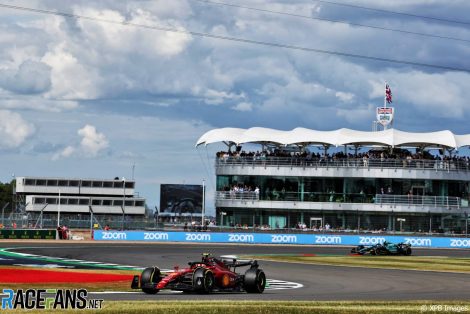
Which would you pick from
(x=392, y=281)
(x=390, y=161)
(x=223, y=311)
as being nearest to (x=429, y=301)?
(x=223, y=311)

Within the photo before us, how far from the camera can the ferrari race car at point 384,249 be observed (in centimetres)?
5747

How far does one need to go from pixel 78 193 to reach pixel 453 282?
11753 centimetres

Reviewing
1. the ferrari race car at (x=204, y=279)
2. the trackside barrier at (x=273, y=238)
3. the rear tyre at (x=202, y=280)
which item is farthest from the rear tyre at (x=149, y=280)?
the trackside barrier at (x=273, y=238)

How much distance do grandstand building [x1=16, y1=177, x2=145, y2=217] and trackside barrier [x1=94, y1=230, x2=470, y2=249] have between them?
61.9 m

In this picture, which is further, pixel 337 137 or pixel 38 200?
pixel 38 200

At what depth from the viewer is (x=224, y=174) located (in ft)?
304

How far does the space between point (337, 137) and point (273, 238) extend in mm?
17258

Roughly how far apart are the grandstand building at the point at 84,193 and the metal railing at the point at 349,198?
163 ft

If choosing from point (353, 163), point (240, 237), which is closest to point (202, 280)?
point (240, 237)

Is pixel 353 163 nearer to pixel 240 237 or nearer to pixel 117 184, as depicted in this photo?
pixel 240 237

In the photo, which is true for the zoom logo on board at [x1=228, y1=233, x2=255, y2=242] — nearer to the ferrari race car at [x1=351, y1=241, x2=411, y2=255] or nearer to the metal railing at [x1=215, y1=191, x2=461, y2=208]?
the metal railing at [x1=215, y1=191, x2=461, y2=208]

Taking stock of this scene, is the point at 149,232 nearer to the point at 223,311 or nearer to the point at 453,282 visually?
the point at 453,282

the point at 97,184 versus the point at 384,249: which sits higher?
the point at 97,184

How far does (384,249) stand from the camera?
189 feet
